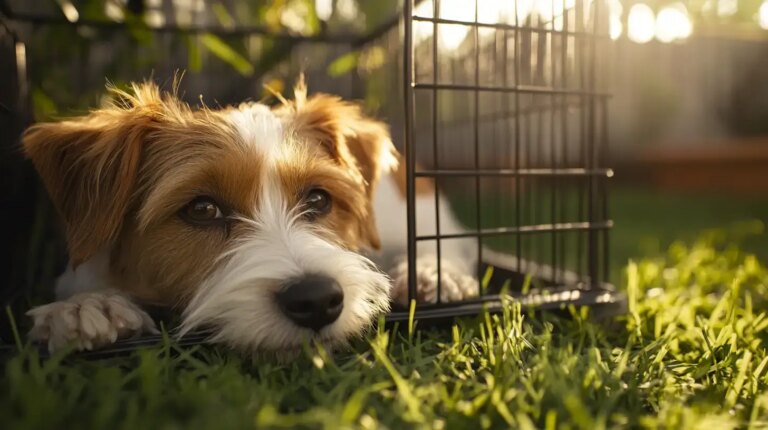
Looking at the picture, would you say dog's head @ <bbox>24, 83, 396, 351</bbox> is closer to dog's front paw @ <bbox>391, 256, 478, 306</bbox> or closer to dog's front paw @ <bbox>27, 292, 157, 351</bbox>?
dog's front paw @ <bbox>27, 292, 157, 351</bbox>

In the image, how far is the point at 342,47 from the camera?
3488 millimetres

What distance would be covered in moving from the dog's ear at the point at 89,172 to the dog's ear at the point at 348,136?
0.53 meters

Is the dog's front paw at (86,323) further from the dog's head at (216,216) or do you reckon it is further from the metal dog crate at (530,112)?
the metal dog crate at (530,112)

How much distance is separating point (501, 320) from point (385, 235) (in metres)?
0.94

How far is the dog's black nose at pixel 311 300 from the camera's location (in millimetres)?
1449

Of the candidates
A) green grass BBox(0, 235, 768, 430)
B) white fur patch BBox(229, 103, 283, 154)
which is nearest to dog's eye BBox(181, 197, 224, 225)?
white fur patch BBox(229, 103, 283, 154)

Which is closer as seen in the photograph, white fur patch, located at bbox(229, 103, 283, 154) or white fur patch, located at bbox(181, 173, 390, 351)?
white fur patch, located at bbox(181, 173, 390, 351)

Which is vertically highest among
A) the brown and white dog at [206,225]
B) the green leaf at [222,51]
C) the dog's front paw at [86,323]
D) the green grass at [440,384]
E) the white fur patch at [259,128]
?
the green leaf at [222,51]

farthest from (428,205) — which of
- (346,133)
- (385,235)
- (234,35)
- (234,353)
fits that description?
(234,353)

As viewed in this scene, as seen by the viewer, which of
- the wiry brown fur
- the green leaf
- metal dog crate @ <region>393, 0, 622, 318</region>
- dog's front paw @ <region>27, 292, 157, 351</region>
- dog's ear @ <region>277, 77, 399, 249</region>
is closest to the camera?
dog's front paw @ <region>27, 292, 157, 351</region>

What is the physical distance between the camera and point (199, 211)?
1743 millimetres

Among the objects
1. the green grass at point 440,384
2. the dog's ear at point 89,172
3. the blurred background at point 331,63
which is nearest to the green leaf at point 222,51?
the blurred background at point 331,63

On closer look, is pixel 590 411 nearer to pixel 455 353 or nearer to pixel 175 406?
pixel 455 353

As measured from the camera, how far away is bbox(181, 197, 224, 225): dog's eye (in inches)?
68.5
